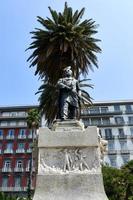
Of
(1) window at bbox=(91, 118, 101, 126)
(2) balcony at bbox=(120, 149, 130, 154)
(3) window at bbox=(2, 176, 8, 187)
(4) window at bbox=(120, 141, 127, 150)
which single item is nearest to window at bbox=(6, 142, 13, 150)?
(3) window at bbox=(2, 176, 8, 187)

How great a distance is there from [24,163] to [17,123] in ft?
38.0

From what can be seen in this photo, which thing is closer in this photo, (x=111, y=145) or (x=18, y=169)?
(x=18, y=169)

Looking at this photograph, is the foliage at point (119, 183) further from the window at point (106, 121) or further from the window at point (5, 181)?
the window at point (106, 121)

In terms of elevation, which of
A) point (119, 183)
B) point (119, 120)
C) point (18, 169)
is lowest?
point (18, 169)

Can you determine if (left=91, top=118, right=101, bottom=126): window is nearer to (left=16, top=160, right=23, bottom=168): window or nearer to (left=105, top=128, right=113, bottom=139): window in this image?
(left=105, top=128, right=113, bottom=139): window

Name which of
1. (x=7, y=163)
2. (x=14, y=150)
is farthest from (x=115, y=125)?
(x=7, y=163)

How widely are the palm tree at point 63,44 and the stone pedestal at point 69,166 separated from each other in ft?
28.5

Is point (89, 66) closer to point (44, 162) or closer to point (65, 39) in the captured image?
point (65, 39)

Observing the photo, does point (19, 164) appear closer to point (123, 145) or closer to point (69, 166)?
point (123, 145)

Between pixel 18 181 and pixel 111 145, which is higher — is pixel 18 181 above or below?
below

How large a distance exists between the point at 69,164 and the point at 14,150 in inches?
2634

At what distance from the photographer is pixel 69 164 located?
8.02m

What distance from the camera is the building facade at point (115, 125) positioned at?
72.3m

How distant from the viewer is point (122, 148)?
73.9m
